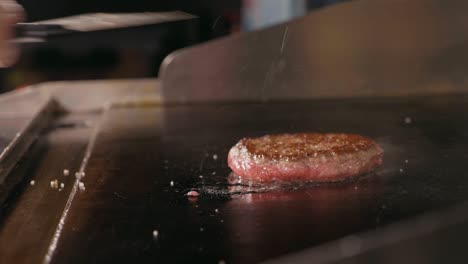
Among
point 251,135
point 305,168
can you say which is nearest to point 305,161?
point 305,168

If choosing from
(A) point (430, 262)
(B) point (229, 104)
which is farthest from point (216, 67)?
(A) point (430, 262)

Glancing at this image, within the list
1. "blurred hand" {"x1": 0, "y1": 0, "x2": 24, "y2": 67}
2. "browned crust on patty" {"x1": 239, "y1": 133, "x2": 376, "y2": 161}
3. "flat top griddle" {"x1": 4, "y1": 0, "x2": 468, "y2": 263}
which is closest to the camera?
"flat top griddle" {"x1": 4, "y1": 0, "x2": 468, "y2": 263}

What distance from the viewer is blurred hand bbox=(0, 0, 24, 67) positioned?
6.20 feet

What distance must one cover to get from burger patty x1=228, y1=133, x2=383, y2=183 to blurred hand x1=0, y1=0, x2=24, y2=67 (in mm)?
733

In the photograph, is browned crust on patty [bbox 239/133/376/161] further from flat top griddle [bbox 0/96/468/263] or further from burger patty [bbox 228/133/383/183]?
flat top griddle [bbox 0/96/468/263]

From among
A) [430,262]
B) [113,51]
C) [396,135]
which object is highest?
[430,262]

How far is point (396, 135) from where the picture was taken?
2639mm

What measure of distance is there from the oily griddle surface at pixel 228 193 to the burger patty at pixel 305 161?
0.15ft

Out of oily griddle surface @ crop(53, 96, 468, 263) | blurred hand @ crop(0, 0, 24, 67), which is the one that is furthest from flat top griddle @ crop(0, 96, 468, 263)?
blurred hand @ crop(0, 0, 24, 67)

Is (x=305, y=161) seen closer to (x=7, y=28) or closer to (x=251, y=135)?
(x=251, y=135)

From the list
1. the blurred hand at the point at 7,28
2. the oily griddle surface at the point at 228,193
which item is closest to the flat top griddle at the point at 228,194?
the oily griddle surface at the point at 228,193

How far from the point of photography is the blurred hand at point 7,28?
1891mm

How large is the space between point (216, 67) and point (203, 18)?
60.1 inches

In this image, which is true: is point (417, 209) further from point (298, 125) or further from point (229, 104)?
point (229, 104)
